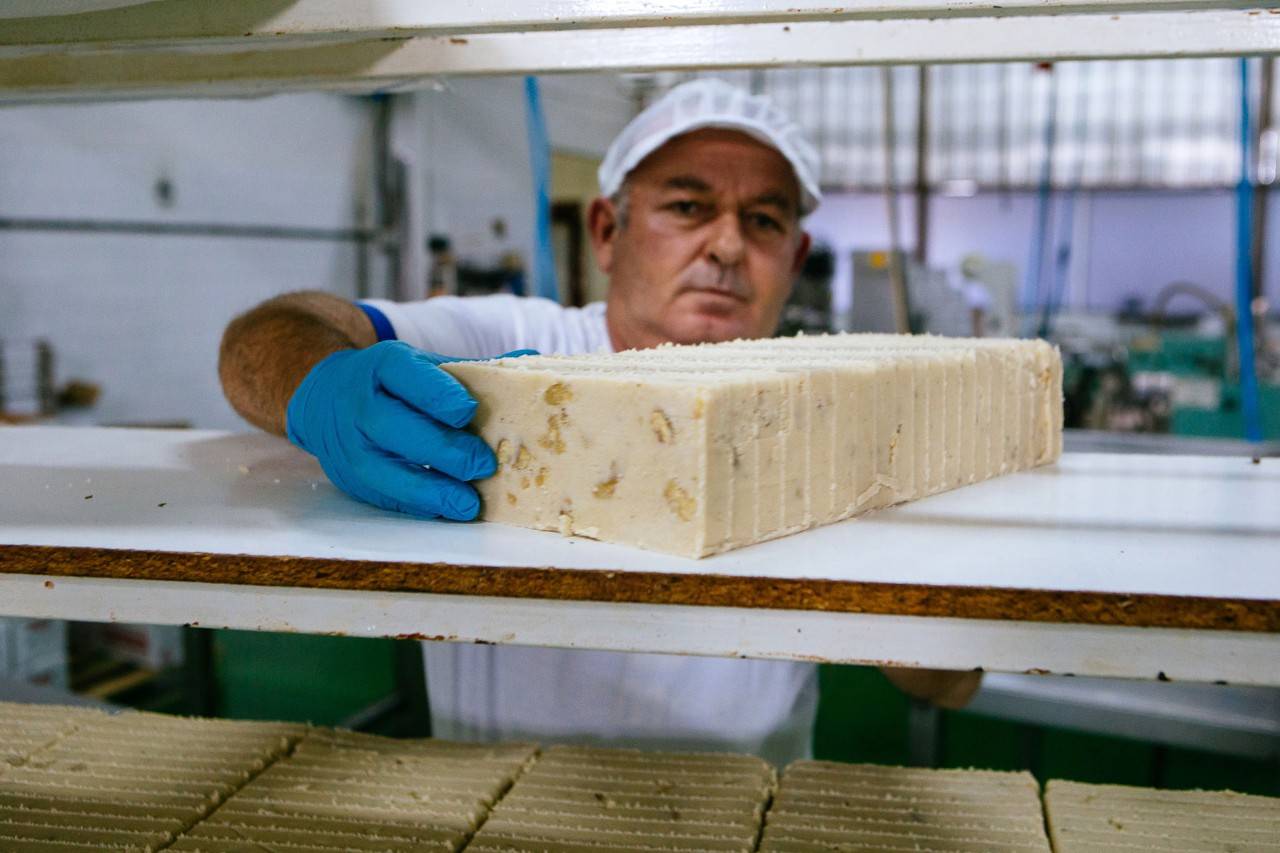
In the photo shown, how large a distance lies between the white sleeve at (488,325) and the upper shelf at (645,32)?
69 centimetres

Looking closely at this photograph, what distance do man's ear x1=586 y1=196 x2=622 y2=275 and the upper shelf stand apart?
109cm

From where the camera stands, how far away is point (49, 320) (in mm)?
3715

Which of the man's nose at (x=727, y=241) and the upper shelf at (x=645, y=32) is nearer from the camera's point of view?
the upper shelf at (x=645, y=32)

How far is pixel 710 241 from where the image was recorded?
1881mm

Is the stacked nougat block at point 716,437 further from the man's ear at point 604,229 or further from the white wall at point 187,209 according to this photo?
the white wall at point 187,209

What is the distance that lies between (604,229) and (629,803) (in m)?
1.33

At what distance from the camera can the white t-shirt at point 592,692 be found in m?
1.71

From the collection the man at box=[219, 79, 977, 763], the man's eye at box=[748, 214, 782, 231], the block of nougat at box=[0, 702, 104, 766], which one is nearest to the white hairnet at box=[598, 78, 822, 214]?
the man at box=[219, 79, 977, 763]

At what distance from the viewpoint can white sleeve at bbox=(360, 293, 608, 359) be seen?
67.6 inches

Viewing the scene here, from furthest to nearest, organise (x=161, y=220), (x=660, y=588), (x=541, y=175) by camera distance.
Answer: (x=161, y=220) < (x=541, y=175) < (x=660, y=588)

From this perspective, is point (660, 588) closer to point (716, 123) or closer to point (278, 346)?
point (278, 346)

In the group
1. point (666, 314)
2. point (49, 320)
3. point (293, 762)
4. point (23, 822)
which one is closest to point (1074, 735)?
point (666, 314)

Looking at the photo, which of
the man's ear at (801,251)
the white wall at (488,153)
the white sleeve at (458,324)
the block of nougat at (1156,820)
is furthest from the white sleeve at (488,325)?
the white wall at (488,153)

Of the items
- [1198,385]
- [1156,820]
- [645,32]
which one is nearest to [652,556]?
[645,32]
